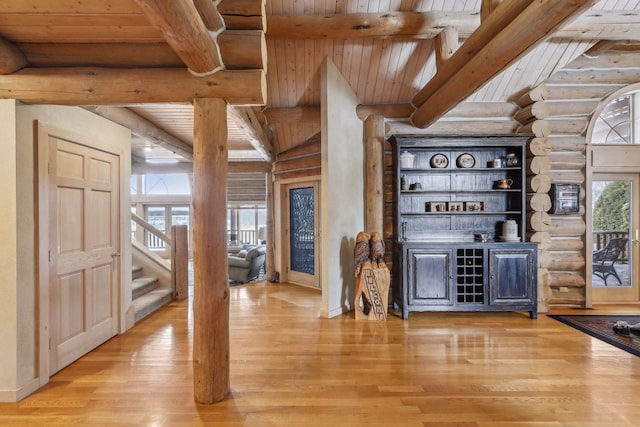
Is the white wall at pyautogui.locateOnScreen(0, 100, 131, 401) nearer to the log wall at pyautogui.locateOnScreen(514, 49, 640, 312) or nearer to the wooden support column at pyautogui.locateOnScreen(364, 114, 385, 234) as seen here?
the wooden support column at pyautogui.locateOnScreen(364, 114, 385, 234)

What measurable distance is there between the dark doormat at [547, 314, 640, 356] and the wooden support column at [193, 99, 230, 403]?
379 cm

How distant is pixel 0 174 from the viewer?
2.19 m

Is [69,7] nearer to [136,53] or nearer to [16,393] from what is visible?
[136,53]

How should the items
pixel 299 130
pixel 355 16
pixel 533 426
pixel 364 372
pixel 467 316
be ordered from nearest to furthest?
1. pixel 533 426
2. pixel 364 372
3. pixel 355 16
4. pixel 467 316
5. pixel 299 130

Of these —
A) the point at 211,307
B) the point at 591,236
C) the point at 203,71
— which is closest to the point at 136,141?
the point at 203,71

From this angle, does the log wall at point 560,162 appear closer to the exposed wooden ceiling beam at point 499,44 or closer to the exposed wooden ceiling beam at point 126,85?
the exposed wooden ceiling beam at point 499,44

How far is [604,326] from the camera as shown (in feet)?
11.8

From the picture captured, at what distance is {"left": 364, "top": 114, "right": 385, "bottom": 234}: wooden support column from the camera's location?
4355mm

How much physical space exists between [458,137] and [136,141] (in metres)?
5.52

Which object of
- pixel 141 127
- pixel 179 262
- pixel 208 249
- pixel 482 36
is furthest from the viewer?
pixel 179 262

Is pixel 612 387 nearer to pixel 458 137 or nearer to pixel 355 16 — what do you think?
pixel 458 137

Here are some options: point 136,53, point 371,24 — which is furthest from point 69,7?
point 371,24

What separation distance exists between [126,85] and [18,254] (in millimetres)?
1449

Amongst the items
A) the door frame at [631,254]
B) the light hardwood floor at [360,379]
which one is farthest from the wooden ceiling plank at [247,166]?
the door frame at [631,254]
